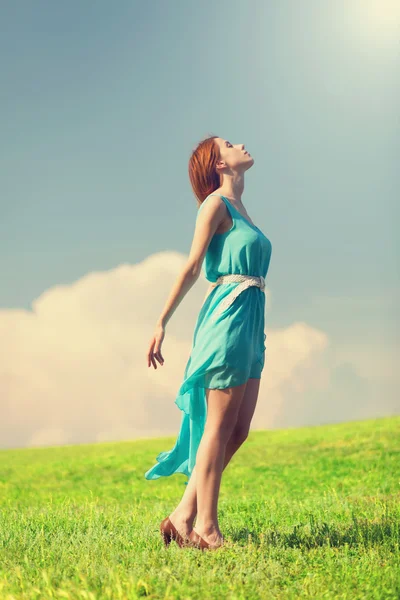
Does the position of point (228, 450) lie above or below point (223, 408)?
below

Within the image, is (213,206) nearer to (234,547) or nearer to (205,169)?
(205,169)

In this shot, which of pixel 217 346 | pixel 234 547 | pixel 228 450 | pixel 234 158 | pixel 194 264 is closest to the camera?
pixel 234 547

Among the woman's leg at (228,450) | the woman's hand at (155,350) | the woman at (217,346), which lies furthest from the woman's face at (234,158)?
the woman's leg at (228,450)

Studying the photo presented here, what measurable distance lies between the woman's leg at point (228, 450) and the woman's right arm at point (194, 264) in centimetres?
82

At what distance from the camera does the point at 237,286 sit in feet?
18.2

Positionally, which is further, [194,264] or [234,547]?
[194,264]

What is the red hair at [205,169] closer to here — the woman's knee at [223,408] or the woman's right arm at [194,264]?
the woman's right arm at [194,264]

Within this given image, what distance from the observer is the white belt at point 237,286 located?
18.1 ft

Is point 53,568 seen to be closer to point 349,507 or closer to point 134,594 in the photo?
point 134,594

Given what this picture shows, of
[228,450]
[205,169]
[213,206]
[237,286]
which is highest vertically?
[205,169]

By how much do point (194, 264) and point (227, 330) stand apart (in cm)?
58

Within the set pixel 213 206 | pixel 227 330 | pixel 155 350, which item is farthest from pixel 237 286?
pixel 155 350

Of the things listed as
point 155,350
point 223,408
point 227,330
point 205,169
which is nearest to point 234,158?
point 205,169

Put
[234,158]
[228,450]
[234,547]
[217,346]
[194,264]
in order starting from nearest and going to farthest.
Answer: [234,547] < [217,346] < [194,264] < [228,450] < [234,158]
